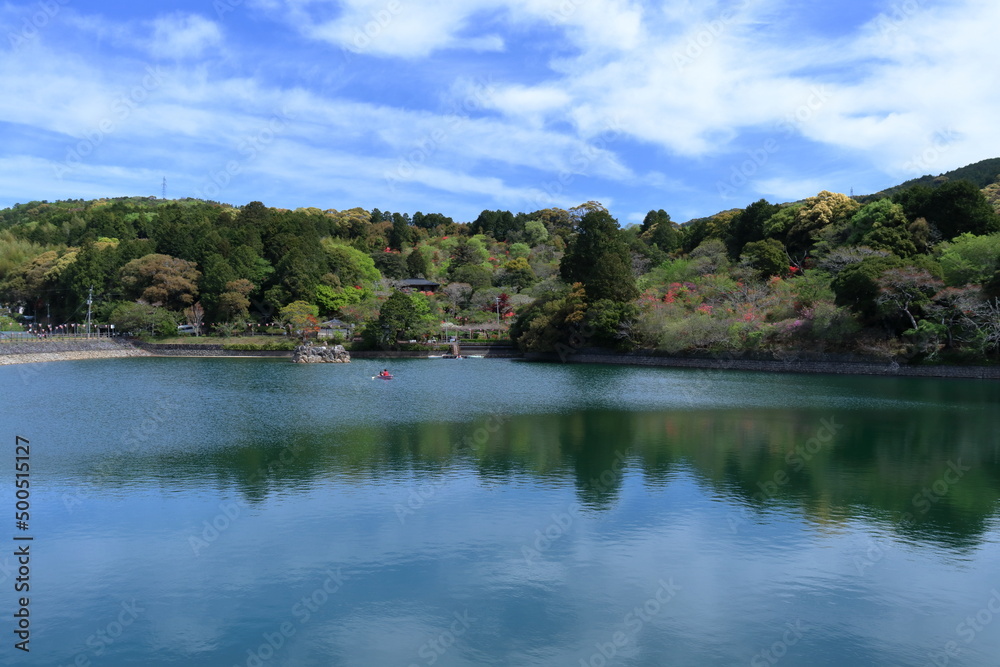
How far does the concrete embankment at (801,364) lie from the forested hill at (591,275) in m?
0.79

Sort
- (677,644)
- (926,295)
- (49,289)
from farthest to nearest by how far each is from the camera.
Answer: (49,289) → (926,295) → (677,644)

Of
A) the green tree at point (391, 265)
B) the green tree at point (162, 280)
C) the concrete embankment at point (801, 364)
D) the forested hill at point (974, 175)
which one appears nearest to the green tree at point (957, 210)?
the concrete embankment at point (801, 364)

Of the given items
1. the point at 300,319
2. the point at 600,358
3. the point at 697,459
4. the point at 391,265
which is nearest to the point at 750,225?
the point at 600,358

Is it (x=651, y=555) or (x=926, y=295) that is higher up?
(x=926, y=295)

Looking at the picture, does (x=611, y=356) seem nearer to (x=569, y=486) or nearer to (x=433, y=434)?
(x=433, y=434)

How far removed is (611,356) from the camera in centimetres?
4725

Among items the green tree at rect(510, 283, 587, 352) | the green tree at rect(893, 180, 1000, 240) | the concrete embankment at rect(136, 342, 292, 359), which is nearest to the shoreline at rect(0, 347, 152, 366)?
the concrete embankment at rect(136, 342, 292, 359)

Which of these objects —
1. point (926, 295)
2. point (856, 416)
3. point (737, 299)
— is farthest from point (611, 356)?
point (856, 416)

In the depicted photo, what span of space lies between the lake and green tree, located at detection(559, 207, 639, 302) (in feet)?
88.7

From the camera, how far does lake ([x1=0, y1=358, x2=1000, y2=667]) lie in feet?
24.5

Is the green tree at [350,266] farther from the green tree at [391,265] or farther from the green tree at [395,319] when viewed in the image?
the green tree at [395,319]

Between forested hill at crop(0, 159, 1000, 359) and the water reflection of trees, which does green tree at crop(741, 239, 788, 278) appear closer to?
forested hill at crop(0, 159, 1000, 359)

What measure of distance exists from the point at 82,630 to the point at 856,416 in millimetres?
22199

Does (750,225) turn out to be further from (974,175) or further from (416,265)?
(416,265)
